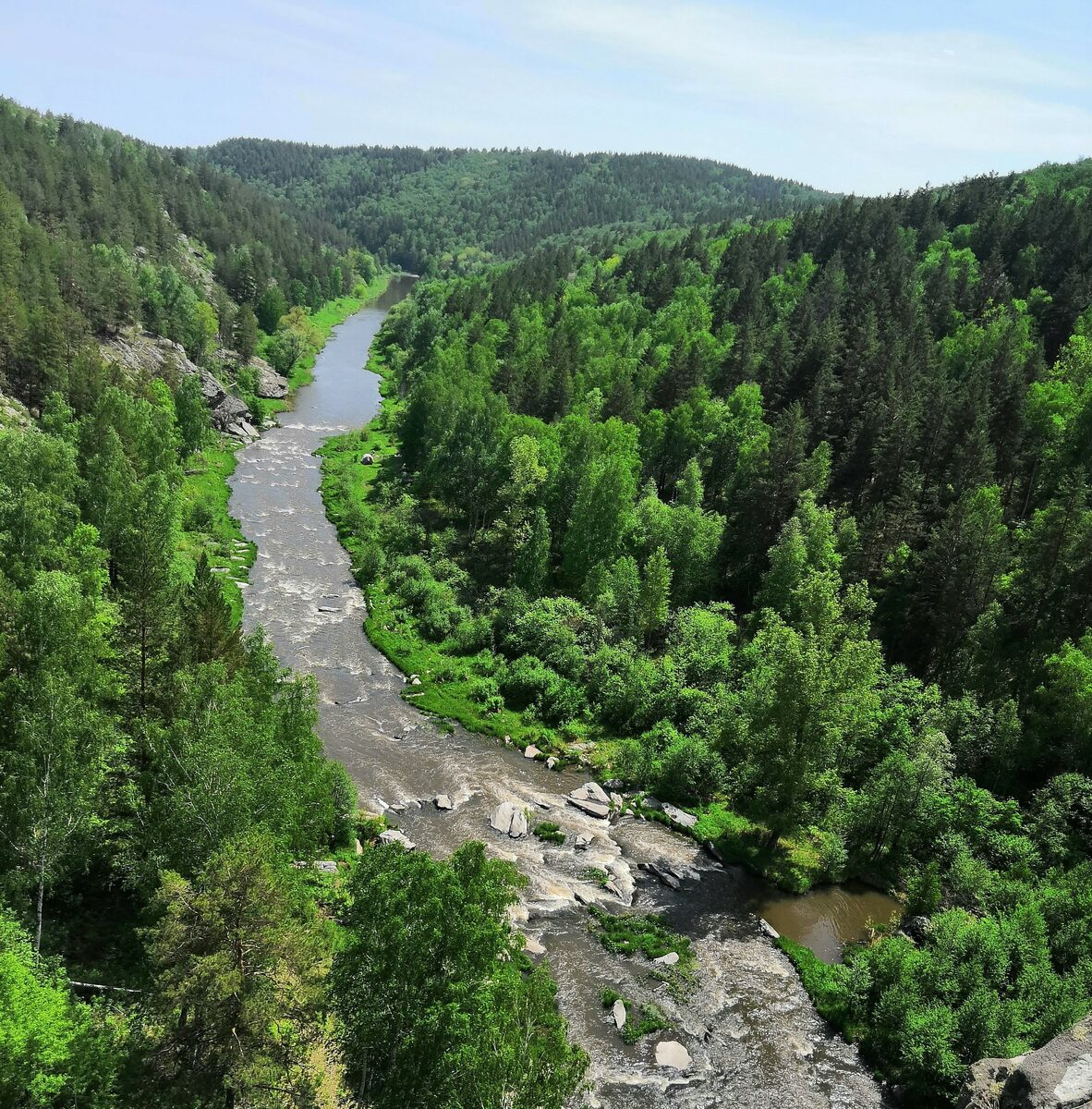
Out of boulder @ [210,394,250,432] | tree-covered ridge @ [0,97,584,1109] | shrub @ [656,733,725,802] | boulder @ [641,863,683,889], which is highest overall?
boulder @ [210,394,250,432]

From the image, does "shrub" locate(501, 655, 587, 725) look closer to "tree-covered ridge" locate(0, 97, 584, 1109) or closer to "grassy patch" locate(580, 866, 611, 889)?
"grassy patch" locate(580, 866, 611, 889)

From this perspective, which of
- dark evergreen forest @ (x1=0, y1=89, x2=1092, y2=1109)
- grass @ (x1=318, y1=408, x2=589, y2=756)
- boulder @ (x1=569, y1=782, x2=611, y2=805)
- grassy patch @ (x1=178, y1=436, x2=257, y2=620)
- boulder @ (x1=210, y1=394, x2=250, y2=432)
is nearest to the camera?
dark evergreen forest @ (x1=0, y1=89, x2=1092, y2=1109)

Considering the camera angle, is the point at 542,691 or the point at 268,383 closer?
the point at 542,691

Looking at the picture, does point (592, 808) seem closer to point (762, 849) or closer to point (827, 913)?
point (762, 849)

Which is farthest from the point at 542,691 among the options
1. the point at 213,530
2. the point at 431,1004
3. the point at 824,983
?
the point at 213,530

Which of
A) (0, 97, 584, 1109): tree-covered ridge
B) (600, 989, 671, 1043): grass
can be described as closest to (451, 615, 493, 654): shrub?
(0, 97, 584, 1109): tree-covered ridge
